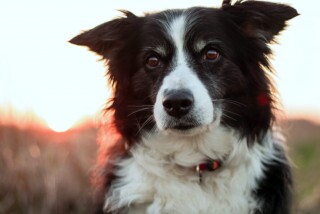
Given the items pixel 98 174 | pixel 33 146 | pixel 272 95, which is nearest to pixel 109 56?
pixel 98 174

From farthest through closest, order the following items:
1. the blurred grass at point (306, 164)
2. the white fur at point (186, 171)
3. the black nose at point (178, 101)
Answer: the blurred grass at point (306, 164)
the white fur at point (186, 171)
the black nose at point (178, 101)

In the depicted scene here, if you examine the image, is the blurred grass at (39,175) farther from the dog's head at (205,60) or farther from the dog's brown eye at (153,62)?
the dog's brown eye at (153,62)

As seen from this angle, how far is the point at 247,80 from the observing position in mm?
5203

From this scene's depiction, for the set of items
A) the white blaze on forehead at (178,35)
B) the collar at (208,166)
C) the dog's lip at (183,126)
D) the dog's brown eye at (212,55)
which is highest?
the white blaze on forehead at (178,35)

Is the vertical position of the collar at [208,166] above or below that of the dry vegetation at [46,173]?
above

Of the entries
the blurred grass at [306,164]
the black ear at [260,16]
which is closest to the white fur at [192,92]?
the black ear at [260,16]

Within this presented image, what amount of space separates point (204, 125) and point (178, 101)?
1.03 ft

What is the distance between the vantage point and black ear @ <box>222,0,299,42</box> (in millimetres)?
5043

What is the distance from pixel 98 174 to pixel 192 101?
1275mm

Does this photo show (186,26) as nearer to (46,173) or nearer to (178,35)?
(178,35)

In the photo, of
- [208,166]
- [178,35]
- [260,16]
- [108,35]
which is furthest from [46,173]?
[260,16]

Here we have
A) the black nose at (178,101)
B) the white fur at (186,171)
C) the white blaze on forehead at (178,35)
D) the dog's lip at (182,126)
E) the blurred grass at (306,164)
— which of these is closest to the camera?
the black nose at (178,101)

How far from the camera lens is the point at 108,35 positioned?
5.37 metres

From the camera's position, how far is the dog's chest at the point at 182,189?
197 inches
